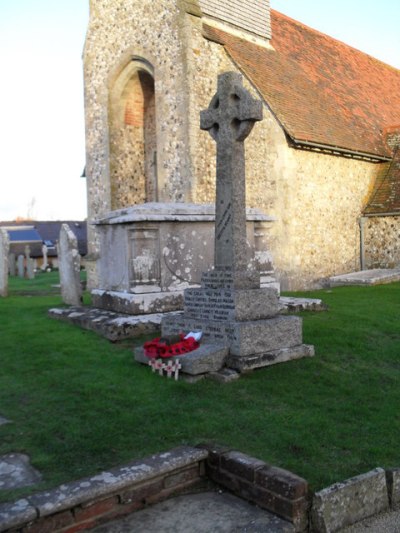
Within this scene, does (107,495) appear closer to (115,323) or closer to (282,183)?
(115,323)

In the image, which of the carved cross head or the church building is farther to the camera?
the church building

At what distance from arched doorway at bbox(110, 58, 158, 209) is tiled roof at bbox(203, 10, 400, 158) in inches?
140

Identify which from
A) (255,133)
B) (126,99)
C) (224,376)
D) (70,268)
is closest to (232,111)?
(224,376)

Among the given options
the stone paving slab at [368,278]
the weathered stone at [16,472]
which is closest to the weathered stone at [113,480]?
the weathered stone at [16,472]

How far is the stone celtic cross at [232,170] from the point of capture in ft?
19.7

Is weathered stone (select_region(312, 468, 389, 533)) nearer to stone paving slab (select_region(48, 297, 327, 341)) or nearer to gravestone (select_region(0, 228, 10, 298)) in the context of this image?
stone paving slab (select_region(48, 297, 327, 341))

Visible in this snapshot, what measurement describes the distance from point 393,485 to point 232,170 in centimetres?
375

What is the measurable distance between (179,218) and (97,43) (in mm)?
11804

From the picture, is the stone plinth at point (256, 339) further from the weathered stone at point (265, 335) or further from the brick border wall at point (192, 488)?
the brick border wall at point (192, 488)

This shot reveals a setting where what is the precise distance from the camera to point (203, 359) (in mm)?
5457

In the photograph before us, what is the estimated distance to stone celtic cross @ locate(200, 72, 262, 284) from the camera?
601 cm

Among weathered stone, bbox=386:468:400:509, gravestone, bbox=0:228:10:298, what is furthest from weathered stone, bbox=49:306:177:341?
gravestone, bbox=0:228:10:298

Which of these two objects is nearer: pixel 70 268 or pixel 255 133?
pixel 70 268

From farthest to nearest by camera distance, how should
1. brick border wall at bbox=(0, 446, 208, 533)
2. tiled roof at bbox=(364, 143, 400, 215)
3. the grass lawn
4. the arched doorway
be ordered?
the arched doorway → tiled roof at bbox=(364, 143, 400, 215) → the grass lawn → brick border wall at bbox=(0, 446, 208, 533)
